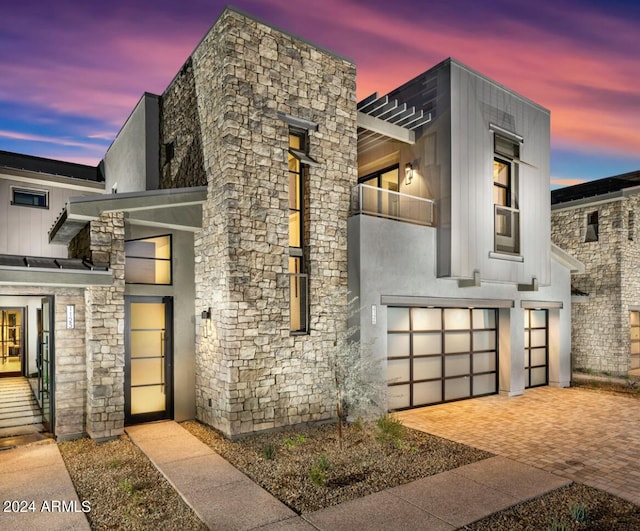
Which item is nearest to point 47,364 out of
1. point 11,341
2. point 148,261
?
point 148,261

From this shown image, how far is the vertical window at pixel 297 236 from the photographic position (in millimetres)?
9086

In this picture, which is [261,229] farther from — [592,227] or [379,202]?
[592,227]

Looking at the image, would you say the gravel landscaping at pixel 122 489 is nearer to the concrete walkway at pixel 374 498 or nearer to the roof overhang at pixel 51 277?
the concrete walkway at pixel 374 498

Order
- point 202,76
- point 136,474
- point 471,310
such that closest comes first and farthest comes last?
point 136,474, point 202,76, point 471,310

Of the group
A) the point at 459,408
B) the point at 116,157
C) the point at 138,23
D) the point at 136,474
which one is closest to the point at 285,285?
the point at 136,474

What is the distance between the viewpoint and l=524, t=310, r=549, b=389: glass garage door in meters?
13.3

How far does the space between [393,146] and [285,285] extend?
542cm

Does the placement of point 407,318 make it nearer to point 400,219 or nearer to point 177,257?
point 400,219

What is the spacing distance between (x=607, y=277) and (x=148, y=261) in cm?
1529

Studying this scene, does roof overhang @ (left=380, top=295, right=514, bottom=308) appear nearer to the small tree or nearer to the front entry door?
the small tree

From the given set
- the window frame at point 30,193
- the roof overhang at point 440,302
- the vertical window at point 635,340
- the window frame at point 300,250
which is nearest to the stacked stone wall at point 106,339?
the window frame at point 300,250

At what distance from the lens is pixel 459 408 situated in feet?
34.6

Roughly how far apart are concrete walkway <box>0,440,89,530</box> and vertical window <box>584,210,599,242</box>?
56.9ft

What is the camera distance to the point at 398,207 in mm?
10570
